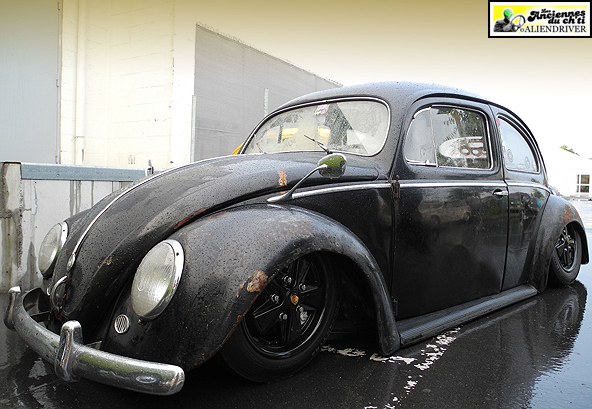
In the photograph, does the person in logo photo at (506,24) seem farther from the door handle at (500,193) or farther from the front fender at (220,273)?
the front fender at (220,273)

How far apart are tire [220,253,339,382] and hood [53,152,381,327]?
42cm

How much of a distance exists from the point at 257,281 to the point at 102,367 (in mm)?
602

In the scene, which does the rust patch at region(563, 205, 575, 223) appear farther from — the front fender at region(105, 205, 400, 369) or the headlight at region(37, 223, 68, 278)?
the headlight at region(37, 223, 68, 278)

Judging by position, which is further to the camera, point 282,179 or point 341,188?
point 341,188

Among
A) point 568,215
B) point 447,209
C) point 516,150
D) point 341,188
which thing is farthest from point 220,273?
point 568,215

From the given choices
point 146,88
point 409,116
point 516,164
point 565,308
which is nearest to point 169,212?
point 409,116

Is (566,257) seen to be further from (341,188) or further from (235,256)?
(235,256)

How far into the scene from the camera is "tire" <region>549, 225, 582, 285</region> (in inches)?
153

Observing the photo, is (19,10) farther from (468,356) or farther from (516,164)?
(468,356)

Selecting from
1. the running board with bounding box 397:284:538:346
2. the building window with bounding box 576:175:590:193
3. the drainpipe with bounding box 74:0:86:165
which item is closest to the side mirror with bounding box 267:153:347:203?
the running board with bounding box 397:284:538:346

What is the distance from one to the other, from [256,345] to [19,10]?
28.8 feet

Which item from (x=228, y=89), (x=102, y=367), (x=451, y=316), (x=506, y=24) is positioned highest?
(x=506, y=24)

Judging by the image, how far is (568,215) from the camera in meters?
3.90

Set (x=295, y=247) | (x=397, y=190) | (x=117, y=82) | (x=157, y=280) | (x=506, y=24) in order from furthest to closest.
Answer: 1. (x=117, y=82)
2. (x=506, y=24)
3. (x=397, y=190)
4. (x=295, y=247)
5. (x=157, y=280)
